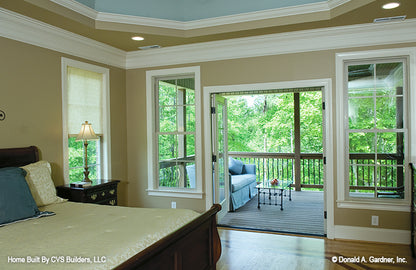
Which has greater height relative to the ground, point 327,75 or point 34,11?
point 34,11

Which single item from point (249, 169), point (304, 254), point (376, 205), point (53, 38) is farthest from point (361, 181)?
point (53, 38)

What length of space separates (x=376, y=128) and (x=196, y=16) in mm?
2650

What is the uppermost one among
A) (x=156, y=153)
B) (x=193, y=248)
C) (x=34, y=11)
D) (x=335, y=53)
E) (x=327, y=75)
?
(x=34, y=11)

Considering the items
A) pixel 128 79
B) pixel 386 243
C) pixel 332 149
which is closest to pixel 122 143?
pixel 128 79

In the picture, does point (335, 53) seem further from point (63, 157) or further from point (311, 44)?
point (63, 157)

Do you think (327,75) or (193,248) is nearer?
(193,248)

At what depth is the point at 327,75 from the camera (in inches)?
153

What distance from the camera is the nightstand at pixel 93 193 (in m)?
3.39

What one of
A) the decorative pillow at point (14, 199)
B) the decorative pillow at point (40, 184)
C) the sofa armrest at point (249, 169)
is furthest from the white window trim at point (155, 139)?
the sofa armrest at point (249, 169)

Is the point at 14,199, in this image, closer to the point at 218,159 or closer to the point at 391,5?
the point at 218,159

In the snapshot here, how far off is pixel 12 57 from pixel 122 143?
6.56 ft

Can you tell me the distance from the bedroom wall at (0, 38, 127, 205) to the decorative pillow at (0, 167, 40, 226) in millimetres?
814

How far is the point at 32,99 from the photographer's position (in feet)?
11.0

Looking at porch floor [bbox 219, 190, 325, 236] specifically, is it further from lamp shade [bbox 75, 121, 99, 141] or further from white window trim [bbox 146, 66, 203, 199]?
lamp shade [bbox 75, 121, 99, 141]
